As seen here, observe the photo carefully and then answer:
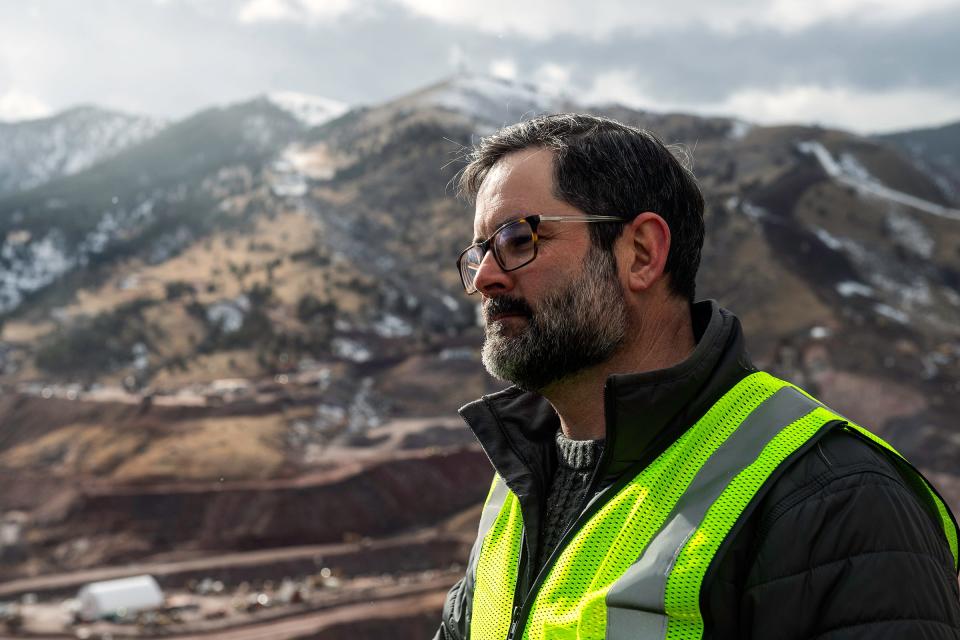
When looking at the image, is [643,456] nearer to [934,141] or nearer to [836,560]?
[836,560]

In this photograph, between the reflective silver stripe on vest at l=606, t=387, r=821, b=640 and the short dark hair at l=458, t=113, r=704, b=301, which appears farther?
the short dark hair at l=458, t=113, r=704, b=301

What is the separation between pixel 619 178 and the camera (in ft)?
7.08

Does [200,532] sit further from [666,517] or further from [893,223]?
[893,223]

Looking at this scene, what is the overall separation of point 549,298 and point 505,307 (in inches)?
4.7

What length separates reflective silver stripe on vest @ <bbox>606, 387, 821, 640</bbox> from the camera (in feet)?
5.42

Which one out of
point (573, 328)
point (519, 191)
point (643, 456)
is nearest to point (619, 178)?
point (519, 191)

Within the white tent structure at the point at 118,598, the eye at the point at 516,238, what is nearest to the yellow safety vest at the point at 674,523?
the eye at the point at 516,238

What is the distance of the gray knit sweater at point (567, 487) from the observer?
2.17m

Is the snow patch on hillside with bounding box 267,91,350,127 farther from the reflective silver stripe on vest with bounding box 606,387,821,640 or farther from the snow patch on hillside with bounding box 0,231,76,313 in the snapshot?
the reflective silver stripe on vest with bounding box 606,387,821,640

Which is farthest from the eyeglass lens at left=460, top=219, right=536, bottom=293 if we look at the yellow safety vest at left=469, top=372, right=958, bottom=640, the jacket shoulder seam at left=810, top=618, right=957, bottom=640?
the jacket shoulder seam at left=810, top=618, right=957, bottom=640

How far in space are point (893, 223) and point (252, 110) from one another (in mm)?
101946

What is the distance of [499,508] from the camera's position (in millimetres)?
2404

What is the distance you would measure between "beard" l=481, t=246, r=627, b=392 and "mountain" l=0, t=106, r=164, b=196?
168722 millimetres

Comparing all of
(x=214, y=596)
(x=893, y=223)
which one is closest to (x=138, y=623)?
(x=214, y=596)
